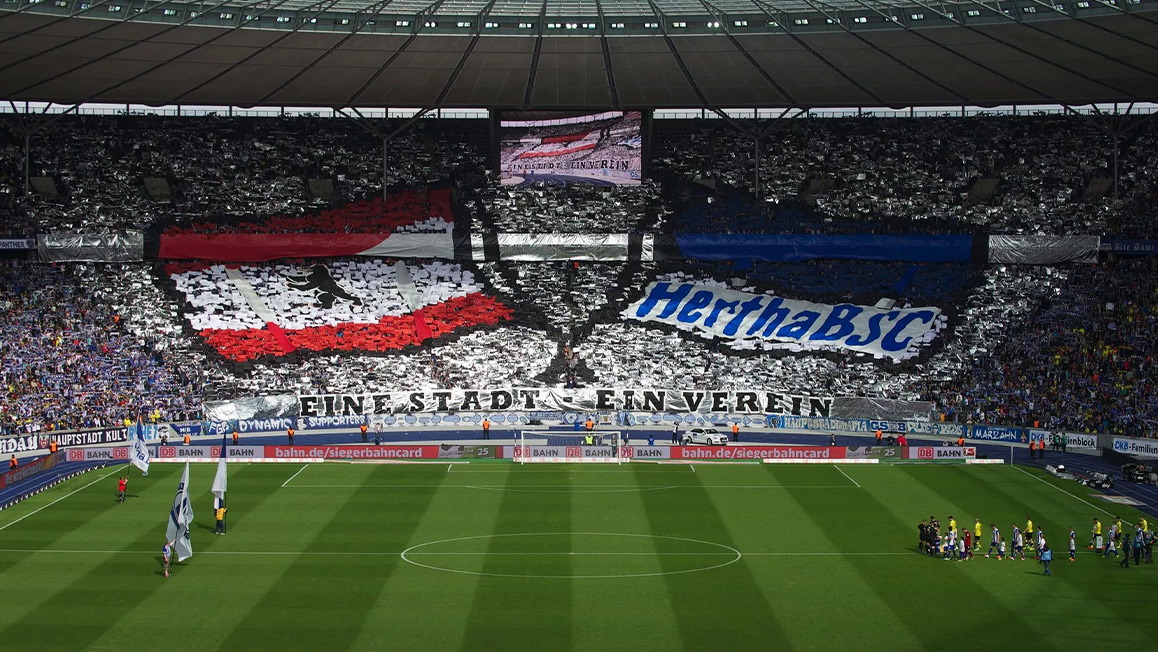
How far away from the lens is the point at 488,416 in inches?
2525

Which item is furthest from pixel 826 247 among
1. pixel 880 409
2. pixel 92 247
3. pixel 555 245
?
pixel 92 247

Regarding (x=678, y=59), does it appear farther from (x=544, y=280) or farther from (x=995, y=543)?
(x=995, y=543)

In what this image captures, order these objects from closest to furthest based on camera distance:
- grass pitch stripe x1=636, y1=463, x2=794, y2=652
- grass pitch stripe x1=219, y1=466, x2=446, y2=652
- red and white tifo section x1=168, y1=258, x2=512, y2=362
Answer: grass pitch stripe x1=636, y1=463, x2=794, y2=652 → grass pitch stripe x1=219, y1=466, x2=446, y2=652 → red and white tifo section x1=168, y1=258, x2=512, y2=362

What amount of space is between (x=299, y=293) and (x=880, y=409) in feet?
104

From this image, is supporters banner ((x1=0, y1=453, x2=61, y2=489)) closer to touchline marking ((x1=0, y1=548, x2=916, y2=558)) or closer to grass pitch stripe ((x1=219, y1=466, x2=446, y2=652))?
touchline marking ((x1=0, y1=548, x2=916, y2=558))

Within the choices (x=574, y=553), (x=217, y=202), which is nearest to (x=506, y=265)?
(x=217, y=202)

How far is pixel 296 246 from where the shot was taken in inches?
2830

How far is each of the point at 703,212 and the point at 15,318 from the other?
37.6 metres

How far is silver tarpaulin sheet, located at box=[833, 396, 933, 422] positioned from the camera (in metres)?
63.5

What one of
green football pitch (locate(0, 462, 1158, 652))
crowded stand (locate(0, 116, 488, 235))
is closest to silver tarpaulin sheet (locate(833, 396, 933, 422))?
green football pitch (locate(0, 462, 1158, 652))

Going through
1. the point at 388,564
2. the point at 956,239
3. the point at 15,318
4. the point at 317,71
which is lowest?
the point at 388,564

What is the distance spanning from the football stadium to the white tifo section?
0.74ft

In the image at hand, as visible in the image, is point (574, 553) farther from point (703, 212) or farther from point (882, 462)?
point (703, 212)

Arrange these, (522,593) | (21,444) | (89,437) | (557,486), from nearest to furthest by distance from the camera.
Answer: (522,593)
(557,486)
(21,444)
(89,437)
